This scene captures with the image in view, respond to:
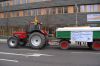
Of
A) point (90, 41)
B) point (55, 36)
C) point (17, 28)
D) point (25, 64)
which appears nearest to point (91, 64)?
point (25, 64)

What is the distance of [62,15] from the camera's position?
53562 millimetres

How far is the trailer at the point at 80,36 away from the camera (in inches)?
838

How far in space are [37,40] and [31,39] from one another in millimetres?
544

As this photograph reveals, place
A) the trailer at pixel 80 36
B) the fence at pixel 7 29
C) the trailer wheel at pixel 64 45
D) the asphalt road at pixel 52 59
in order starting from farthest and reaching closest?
the fence at pixel 7 29
the trailer wheel at pixel 64 45
the trailer at pixel 80 36
the asphalt road at pixel 52 59

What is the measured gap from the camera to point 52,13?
54.8 meters

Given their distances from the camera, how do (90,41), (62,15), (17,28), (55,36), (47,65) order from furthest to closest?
(17,28) → (62,15) → (55,36) → (90,41) → (47,65)

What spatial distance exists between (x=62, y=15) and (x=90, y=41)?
106ft

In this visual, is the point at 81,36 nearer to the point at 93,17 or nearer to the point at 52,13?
the point at 93,17

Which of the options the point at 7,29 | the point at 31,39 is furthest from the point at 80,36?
the point at 7,29

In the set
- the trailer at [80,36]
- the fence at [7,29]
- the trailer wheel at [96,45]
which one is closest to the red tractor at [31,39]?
the trailer at [80,36]

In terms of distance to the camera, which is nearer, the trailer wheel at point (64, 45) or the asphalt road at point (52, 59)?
the asphalt road at point (52, 59)

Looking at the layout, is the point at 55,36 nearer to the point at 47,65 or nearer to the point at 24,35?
the point at 24,35

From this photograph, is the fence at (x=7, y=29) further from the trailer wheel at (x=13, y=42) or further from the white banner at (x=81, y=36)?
the white banner at (x=81, y=36)

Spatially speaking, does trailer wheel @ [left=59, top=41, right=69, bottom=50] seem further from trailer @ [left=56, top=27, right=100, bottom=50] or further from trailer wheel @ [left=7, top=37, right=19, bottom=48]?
trailer wheel @ [left=7, top=37, right=19, bottom=48]
